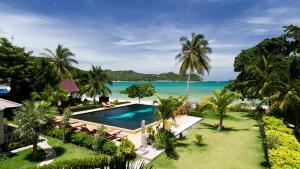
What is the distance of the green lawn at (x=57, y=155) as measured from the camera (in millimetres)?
13695

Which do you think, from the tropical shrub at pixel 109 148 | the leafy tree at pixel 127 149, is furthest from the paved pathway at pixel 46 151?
the leafy tree at pixel 127 149

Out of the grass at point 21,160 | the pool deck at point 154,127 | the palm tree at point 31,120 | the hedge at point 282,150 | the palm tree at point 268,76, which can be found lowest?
the grass at point 21,160

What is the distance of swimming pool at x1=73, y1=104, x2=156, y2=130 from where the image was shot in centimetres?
2948

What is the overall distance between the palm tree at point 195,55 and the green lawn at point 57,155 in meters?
26.3

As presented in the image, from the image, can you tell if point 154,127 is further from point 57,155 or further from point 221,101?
point 57,155

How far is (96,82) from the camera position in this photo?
134 ft

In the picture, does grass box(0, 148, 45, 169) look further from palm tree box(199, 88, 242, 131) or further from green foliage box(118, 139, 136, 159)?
palm tree box(199, 88, 242, 131)

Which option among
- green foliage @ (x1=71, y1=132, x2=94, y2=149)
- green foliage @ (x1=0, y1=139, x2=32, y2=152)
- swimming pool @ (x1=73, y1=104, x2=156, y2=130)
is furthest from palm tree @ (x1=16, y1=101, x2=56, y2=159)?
swimming pool @ (x1=73, y1=104, x2=156, y2=130)

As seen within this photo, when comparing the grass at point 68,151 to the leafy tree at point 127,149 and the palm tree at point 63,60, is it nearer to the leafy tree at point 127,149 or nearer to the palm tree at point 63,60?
the leafy tree at point 127,149

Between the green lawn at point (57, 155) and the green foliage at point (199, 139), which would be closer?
the green lawn at point (57, 155)

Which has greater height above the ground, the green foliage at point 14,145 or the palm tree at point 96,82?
the palm tree at point 96,82

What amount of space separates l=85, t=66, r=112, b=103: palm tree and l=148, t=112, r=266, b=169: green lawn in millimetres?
21445

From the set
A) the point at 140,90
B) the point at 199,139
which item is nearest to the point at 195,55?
the point at 140,90

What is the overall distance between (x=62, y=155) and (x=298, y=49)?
32324 millimetres
